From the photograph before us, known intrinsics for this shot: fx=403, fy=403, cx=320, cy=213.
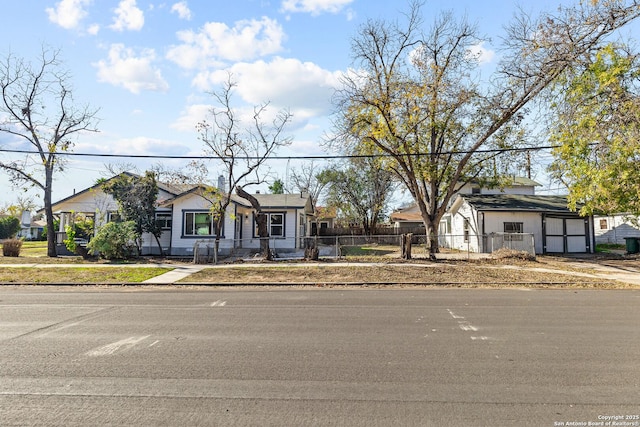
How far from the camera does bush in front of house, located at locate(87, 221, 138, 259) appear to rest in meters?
20.9

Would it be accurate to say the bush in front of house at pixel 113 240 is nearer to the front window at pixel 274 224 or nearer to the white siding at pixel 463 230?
the front window at pixel 274 224

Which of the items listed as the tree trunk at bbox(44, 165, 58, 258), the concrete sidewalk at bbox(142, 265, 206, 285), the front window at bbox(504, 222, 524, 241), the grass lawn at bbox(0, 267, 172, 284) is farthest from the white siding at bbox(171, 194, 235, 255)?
the front window at bbox(504, 222, 524, 241)

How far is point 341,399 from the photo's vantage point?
417cm

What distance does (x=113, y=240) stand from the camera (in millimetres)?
21078

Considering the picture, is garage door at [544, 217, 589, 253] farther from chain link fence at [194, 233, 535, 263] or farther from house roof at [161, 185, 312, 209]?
house roof at [161, 185, 312, 209]

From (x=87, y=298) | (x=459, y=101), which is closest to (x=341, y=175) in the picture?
(x=459, y=101)

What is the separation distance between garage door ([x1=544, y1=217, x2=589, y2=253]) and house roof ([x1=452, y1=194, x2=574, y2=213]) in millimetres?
871

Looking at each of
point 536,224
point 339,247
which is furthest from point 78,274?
point 536,224

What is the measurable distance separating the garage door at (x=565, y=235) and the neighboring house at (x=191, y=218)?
16.4 m

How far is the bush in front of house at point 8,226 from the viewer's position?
52.6 metres

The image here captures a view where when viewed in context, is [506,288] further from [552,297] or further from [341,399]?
[341,399]

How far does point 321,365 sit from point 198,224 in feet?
69.1

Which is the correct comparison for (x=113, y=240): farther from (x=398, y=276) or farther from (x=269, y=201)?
(x=398, y=276)

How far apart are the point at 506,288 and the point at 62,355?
12633mm
